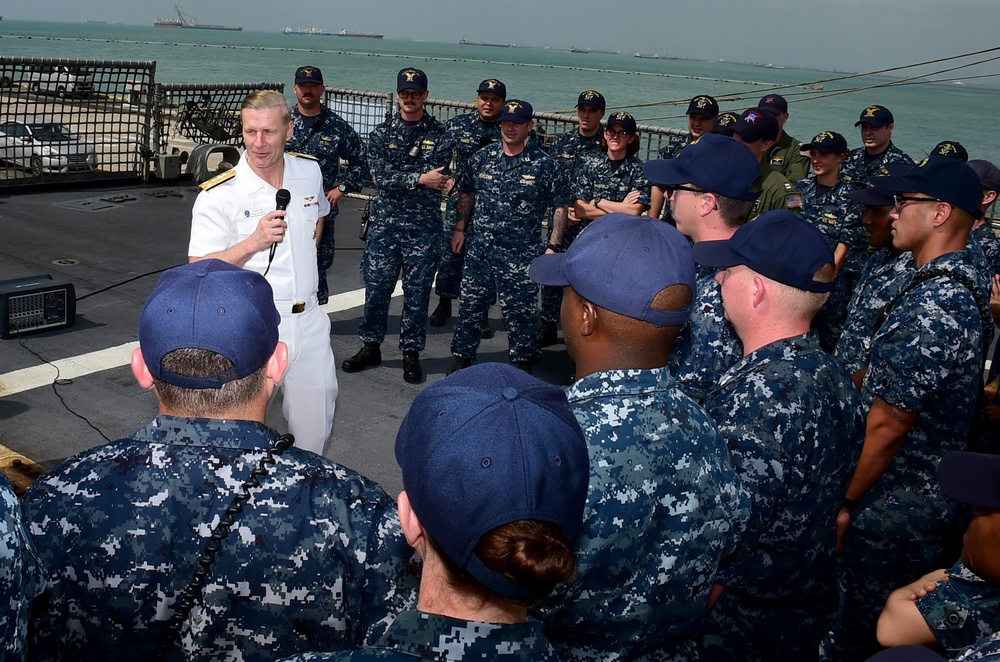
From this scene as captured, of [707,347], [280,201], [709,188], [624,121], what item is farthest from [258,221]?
[624,121]

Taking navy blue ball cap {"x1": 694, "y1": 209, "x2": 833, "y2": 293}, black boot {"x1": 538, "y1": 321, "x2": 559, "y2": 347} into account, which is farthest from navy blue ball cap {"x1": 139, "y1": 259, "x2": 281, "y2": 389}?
black boot {"x1": 538, "y1": 321, "x2": 559, "y2": 347}

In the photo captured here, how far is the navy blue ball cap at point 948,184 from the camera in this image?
357 cm

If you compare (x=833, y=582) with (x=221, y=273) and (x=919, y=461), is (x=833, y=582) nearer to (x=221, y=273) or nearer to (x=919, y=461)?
(x=919, y=461)

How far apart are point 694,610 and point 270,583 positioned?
1025 millimetres

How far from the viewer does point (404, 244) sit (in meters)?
6.83

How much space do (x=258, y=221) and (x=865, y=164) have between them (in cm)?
553

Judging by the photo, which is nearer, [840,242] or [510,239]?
A: [510,239]

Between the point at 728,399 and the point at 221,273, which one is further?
the point at 728,399

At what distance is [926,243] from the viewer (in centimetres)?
363

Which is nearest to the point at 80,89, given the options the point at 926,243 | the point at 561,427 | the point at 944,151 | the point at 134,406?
the point at 134,406

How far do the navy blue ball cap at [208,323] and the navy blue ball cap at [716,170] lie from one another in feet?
6.98

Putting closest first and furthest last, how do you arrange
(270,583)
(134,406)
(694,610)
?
(270,583) < (694,610) < (134,406)

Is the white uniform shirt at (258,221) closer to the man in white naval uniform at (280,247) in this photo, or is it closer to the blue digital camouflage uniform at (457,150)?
the man in white naval uniform at (280,247)

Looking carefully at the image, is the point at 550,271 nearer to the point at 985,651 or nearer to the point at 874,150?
the point at 985,651
